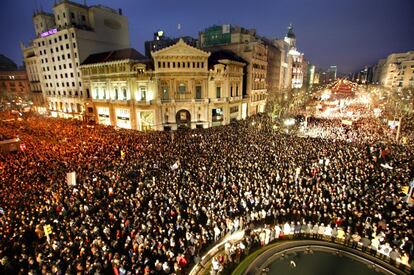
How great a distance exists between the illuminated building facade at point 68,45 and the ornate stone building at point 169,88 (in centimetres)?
1004

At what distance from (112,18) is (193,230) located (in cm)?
6155

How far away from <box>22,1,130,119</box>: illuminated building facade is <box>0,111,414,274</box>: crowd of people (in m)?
33.8

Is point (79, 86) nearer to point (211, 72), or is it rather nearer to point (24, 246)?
point (211, 72)

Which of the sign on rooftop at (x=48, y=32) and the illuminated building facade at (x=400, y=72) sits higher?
the sign on rooftop at (x=48, y=32)

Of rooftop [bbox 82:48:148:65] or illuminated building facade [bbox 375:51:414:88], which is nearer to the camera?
rooftop [bbox 82:48:148:65]

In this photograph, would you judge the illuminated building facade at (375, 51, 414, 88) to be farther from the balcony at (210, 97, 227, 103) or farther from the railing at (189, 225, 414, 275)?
the railing at (189, 225, 414, 275)

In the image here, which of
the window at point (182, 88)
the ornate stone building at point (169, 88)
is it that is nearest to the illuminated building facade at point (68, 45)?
the ornate stone building at point (169, 88)

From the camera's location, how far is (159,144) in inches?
1017

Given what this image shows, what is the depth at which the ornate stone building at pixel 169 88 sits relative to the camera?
36.6m

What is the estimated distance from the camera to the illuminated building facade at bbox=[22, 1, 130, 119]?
4959cm

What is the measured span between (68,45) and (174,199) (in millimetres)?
51972

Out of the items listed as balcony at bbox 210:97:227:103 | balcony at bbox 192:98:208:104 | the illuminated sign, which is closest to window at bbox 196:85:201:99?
balcony at bbox 192:98:208:104

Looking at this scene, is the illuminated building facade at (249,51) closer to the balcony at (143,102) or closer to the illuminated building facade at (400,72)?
the balcony at (143,102)

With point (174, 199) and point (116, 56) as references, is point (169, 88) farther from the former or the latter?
point (174, 199)
